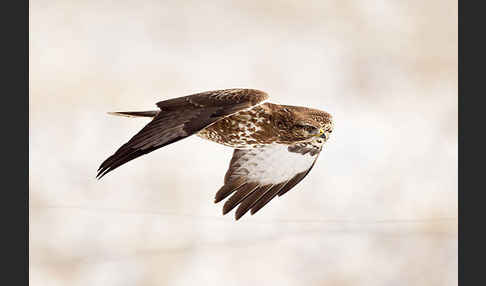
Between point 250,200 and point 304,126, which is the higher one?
point 304,126

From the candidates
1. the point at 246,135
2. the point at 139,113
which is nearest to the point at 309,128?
the point at 246,135

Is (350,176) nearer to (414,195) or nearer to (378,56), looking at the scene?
(414,195)

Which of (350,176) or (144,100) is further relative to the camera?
(350,176)

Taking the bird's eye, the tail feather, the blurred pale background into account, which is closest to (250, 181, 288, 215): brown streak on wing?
the blurred pale background

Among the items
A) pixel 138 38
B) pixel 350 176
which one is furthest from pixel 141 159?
pixel 350 176

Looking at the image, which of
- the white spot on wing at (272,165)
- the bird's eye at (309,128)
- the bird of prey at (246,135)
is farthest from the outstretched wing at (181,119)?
the white spot on wing at (272,165)

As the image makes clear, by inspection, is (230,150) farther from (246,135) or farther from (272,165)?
(246,135)

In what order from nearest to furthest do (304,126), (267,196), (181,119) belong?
(181,119)
(304,126)
(267,196)
